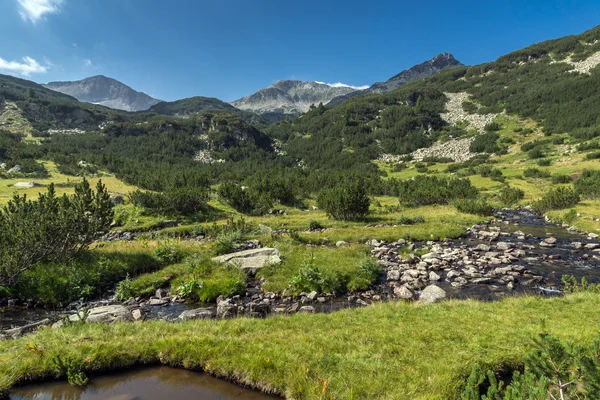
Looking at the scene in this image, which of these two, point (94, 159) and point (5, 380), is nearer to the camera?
point (5, 380)

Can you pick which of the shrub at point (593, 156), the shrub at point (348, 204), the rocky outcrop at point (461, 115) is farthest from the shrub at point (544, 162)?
the shrub at point (348, 204)

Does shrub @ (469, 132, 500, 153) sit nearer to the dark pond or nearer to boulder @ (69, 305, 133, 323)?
boulder @ (69, 305, 133, 323)

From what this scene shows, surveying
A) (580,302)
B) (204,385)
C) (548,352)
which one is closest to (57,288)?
(204,385)

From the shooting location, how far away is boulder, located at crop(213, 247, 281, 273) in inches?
670

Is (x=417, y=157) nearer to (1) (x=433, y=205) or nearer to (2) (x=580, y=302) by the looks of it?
(1) (x=433, y=205)

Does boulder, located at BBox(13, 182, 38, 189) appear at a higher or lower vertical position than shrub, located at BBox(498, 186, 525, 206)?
higher

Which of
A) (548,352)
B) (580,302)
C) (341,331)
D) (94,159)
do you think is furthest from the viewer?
Result: (94,159)

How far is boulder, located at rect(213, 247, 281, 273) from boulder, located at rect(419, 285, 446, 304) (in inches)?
307

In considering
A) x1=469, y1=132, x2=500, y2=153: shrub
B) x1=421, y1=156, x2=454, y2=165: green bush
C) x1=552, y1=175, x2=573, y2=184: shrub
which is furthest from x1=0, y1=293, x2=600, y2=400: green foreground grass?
x1=469, y1=132, x2=500, y2=153: shrub

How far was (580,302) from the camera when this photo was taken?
11117 millimetres

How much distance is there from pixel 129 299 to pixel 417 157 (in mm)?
107881

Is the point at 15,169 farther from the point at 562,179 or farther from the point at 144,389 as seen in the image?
the point at 562,179

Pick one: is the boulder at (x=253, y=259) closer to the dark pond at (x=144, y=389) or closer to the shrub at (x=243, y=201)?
the dark pond at (x=144, y=389)

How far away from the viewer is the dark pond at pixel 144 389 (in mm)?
6371
